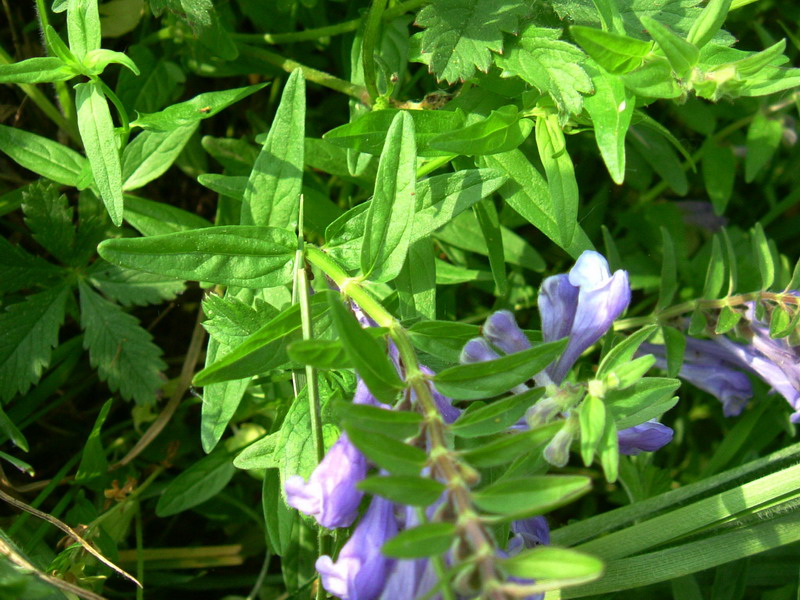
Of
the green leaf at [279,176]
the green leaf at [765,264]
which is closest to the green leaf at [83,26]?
the green leaf at [279,176]

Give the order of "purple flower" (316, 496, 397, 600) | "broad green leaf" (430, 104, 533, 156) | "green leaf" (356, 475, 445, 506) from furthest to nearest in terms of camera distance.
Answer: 1. "broad green leaf" (430, 104, 533, 156)
2. "purple flower" (316, 496, 397, 600)
3. "green leaf" (356, 475, 445, 506)

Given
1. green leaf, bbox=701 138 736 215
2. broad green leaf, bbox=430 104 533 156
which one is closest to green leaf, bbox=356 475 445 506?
broad green leaf, bbox=430 104 533 156

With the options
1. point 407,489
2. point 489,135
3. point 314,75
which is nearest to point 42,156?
point 314,75

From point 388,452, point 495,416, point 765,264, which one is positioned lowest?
point 765,264

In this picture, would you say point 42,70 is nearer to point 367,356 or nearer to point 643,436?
point 367,356

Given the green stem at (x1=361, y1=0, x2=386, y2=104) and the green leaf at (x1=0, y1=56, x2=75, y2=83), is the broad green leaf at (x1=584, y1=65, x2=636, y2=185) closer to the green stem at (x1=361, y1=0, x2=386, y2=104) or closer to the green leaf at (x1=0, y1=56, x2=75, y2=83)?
the green stem at (x1=361, y1=0, x2=386, y2=104)

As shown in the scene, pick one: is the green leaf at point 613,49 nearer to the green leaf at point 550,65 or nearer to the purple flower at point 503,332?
the green leaf at point 550,65

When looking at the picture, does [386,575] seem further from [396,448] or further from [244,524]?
[244,524]
